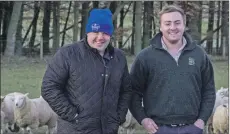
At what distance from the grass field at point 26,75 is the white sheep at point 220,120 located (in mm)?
2117

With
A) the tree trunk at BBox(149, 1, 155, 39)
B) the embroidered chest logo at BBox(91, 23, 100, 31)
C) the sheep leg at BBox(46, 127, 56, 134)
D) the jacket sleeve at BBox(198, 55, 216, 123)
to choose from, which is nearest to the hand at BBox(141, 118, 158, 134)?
the jacket sleeve at BBox(198, 55, 216, 123)

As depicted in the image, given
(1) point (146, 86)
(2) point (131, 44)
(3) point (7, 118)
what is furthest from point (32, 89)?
(2) point (131, 44)

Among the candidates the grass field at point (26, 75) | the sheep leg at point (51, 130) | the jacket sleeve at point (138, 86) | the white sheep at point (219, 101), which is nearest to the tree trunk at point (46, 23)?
the grass field at point (26, 75)

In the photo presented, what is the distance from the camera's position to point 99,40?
3766mm

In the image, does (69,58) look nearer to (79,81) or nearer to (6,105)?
(79,81)

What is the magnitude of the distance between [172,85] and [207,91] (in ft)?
1.07

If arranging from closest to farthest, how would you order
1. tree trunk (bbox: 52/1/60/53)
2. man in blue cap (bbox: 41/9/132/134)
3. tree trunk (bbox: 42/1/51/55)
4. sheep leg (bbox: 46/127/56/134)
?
man in blue cap (bbox: 41/9/132/134)
sheep leg (bbox: 46/127/56/134)
tree trunk (bbox: 52/1/60/53)
tree trunk (bbox: 42/1/51/55)

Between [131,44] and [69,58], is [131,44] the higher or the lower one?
the lower one

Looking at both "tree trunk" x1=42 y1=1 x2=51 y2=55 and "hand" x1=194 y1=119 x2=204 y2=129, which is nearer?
"hand" x1=194 y1=119 x2=204 y2=129

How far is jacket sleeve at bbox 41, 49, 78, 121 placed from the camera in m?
3.71

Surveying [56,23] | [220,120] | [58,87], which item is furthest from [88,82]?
[56,23]

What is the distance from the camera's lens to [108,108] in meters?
3.80

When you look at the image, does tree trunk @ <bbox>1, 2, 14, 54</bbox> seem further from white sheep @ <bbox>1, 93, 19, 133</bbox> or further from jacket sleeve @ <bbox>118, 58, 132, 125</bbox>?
jacket sleeve @ <bbox>118, 58, 132, 125</bbox>

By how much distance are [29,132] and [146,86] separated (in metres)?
6.25
